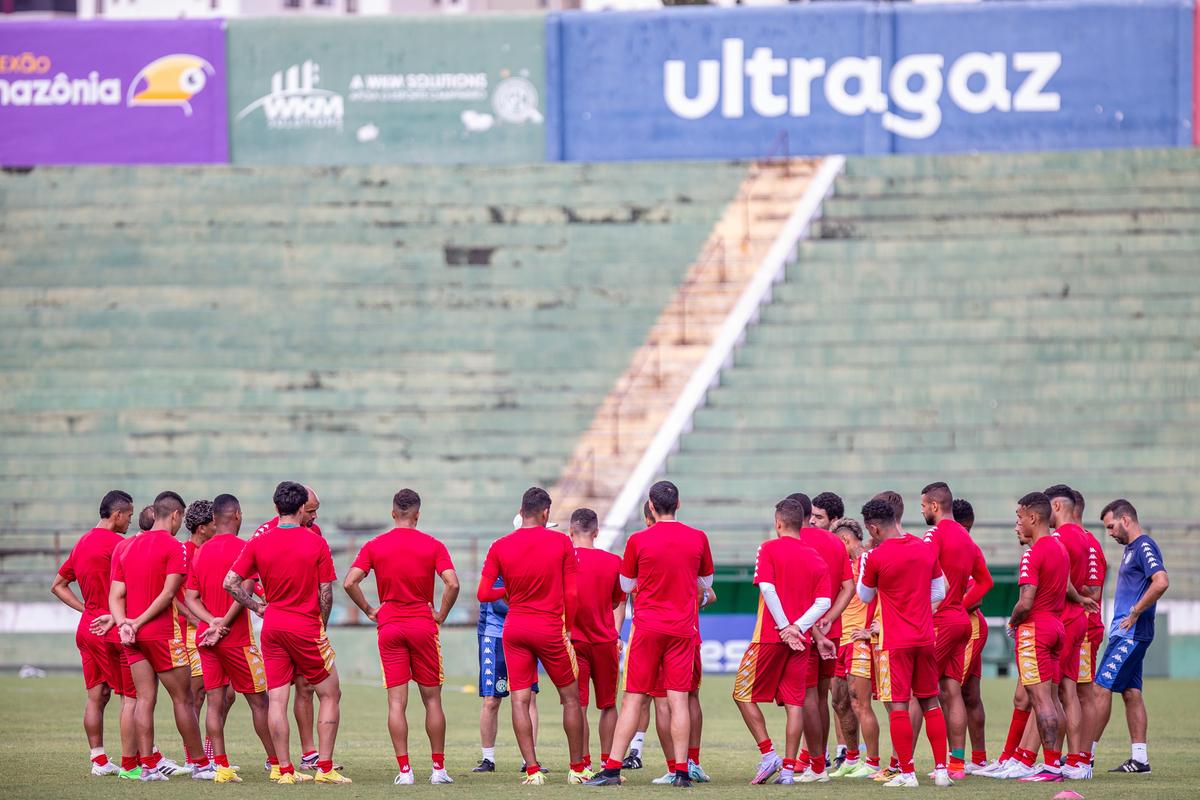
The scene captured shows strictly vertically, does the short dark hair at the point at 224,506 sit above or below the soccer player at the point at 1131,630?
above

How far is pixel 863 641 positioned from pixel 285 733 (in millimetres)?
3848

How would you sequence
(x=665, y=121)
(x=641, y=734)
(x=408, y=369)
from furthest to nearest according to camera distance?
(x=665, y=121), (x=408, y=369), (x=641, y=734)

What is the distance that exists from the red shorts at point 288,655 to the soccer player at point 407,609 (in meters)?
0.41

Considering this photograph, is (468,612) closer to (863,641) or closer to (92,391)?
(92,391)

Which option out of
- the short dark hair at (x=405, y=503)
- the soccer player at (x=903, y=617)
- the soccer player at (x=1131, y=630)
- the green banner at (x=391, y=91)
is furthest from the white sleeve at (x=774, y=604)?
the green banner at (x=391, y=91)

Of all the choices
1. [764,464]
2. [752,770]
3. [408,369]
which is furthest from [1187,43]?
[752,770]

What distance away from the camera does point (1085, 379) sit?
26.4m

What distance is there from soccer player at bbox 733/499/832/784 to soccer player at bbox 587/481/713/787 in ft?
1.58

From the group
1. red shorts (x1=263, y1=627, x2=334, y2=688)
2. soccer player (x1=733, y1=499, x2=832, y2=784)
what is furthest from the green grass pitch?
red shorts (x1=263, y1=627, x2=334, y2=688)

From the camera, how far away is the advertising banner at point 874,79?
2928 centimetres

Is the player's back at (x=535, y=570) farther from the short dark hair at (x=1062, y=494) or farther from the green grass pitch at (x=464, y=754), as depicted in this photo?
the short dark hair at (x=1062, y=494)

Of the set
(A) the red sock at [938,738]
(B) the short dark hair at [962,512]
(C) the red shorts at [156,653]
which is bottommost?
(A) the red sock at [938,738]

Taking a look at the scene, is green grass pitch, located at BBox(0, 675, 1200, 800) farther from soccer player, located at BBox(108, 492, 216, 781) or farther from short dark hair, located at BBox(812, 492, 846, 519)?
short dark hair, located at BBox(812, 492, 846, 519)

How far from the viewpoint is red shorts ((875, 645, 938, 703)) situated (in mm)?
10797
